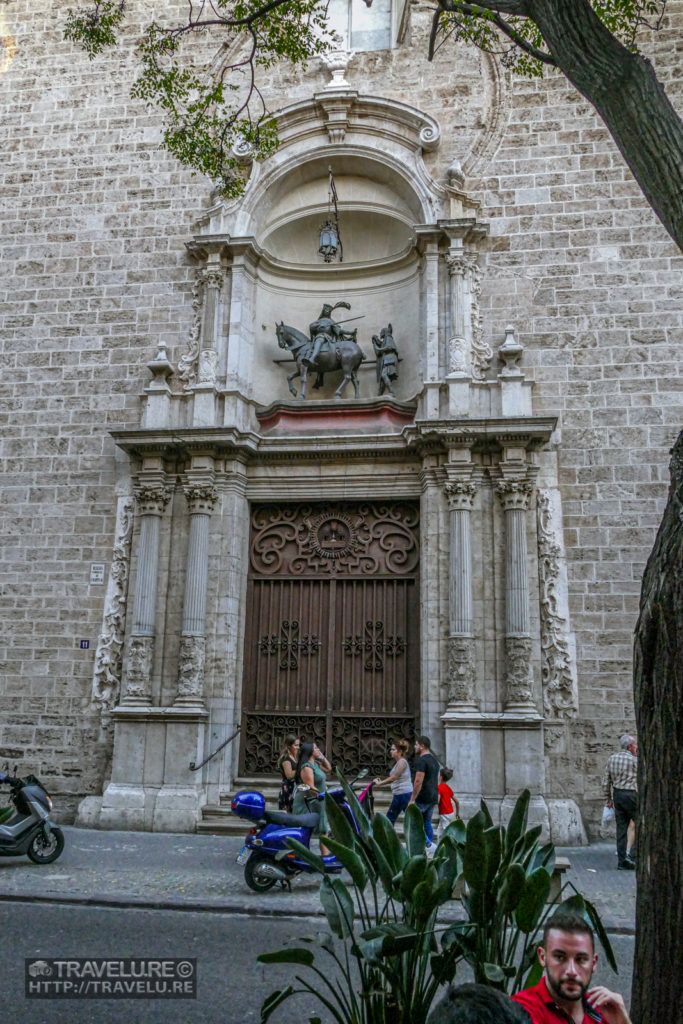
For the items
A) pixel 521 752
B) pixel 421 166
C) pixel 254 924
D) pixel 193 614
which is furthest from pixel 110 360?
pixel 254 924

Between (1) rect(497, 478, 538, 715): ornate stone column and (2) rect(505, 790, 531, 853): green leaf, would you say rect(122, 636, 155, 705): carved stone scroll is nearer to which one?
(1) rect(497, 478, 538, 715): ornate stone column

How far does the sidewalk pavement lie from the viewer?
281 inches

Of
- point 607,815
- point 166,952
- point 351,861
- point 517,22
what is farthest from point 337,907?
point 517,22

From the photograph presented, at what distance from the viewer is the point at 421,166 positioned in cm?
1348

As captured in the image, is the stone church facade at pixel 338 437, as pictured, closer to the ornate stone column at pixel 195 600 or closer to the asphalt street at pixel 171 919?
the ornate stone column at pixel 195 600

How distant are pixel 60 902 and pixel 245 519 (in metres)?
6.65

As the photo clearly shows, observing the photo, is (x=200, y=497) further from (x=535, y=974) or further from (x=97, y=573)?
(x=535, y=974)

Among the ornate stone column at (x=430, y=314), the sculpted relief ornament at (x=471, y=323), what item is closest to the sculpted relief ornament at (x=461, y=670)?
the ornate stone column at (x=430, y=314)

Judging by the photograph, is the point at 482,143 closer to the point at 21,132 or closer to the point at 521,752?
the point at 21,132

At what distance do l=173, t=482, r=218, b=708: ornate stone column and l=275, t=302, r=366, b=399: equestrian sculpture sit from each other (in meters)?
2.44

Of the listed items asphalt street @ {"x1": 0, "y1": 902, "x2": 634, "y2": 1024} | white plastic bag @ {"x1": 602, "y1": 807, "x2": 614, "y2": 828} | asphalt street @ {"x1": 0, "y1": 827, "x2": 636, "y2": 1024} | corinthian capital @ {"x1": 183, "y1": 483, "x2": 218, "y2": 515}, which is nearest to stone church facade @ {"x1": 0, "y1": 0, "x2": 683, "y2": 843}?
corinthian capital @ {"x1": 183, "y1": 483, "x2": 218, "y2": 515}

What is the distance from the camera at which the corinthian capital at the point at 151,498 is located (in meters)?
12.5

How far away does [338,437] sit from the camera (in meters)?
12.8

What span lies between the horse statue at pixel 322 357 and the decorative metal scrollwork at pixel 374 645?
3673 mm
